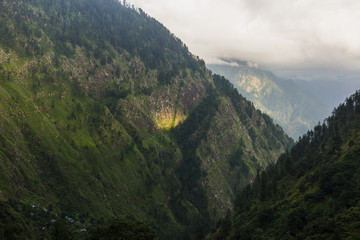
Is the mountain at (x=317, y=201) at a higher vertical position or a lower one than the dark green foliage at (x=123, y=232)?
higher

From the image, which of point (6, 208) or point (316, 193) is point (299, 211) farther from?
point (6, 208)

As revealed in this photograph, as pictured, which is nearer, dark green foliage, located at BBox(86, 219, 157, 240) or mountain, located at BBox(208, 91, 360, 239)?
mountain, located at BBox(208, 91, 360, 239)

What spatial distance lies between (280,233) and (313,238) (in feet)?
77.2

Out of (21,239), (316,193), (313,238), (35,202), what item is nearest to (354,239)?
(313,238)

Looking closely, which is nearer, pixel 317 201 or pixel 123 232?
pixel 123 232

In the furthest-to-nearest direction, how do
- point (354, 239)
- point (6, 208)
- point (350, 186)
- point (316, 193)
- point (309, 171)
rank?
point (309, 171)
point (6, 208)
point (316, 193)
point (350, 186)
point (354, 239)

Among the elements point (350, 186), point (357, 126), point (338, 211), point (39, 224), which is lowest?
point (39, 224)

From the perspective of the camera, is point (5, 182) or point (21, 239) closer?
point (21, 239)

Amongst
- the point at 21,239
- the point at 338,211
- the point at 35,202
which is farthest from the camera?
the point at 35,202

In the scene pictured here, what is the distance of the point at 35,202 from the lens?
653ft

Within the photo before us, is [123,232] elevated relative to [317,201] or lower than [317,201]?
lower

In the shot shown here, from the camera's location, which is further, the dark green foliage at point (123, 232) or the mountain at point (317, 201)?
the dark green foliage at point (123, 232)

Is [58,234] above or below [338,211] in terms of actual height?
below

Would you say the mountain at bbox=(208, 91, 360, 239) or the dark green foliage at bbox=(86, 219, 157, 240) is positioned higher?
the mountain at bbox=(208, 91, 360, 239)
